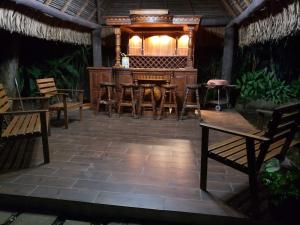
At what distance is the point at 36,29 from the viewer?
496 cm

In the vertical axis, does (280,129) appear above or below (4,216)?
above

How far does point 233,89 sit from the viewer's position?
6.79m

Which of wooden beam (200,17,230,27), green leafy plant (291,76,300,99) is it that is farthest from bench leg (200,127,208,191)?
wooden beam (200,17,230,27)

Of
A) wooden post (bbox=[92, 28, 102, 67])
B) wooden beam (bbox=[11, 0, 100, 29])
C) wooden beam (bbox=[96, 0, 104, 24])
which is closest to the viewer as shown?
wooden beam (bbox=[11, 0, 100, 29])

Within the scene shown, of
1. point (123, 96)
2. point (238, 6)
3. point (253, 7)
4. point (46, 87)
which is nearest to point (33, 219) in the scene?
point (46, 87)

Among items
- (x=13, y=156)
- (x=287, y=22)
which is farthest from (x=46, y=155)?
(x=287, y=22)

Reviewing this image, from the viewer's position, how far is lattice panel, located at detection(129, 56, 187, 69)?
7023 millimetres

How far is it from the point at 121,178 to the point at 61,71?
5178mm

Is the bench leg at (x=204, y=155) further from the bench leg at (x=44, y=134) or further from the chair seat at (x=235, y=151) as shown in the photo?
the bench leg at (x=44, y=134)

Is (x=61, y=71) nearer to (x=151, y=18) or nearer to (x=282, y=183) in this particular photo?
(x=151, y=18)

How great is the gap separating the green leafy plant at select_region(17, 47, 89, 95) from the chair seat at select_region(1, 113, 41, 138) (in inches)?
126

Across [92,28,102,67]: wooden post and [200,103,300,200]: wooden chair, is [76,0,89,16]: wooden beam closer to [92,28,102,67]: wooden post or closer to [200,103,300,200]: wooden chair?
[92,28,102,67]: wooden post

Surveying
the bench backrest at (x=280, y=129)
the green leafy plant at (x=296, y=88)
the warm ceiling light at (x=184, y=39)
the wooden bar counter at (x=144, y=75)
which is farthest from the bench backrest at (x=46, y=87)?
the green leafy plant at (x=296, y=88)

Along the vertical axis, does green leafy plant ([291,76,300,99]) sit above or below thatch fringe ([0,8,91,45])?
below
